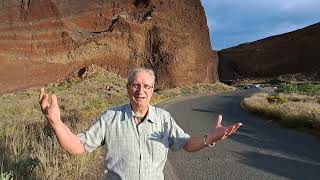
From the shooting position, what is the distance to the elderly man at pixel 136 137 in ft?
15.4

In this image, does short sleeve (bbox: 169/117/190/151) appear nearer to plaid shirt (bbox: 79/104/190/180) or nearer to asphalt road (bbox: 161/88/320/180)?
plaid shirt (bbox: 79/104/190/180)

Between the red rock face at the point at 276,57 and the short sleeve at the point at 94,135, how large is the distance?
133 meters

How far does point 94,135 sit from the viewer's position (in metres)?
4.77

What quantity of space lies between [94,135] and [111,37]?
65.8 m

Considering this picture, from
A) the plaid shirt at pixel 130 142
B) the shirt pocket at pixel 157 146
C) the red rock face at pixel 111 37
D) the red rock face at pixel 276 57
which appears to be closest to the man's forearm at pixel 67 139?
the plaid shirt at pixel 130 142

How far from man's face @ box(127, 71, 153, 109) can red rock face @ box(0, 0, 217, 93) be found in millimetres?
57104

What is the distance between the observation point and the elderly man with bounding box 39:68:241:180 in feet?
15.4

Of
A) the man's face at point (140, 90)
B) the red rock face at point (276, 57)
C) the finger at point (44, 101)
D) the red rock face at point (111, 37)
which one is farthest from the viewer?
the red rock face at point (276, 57)

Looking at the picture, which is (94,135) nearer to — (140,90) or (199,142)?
(140,90)

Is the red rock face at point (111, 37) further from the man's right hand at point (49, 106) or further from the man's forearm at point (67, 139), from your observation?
the man's right hand at point (49, 106)

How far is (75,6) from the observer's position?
71.0m

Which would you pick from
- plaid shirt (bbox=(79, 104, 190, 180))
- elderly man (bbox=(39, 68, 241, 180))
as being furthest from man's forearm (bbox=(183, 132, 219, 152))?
plaid shirt (bbox=(79, 104, 190, 180))

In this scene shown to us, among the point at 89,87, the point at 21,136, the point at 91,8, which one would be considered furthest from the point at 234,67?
the point at 21,136

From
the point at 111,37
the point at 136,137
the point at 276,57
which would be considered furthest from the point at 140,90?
the point at 276,57
